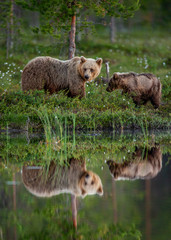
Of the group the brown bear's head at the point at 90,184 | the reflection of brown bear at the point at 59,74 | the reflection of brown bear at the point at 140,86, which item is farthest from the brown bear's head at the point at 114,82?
the brown bear's head at the point at 90,184

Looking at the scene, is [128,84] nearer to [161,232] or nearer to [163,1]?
[161,232]

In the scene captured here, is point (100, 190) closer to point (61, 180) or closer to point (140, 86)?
point (61, 180)

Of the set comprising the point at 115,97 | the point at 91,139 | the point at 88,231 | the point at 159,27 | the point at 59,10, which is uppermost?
the point at 159,27

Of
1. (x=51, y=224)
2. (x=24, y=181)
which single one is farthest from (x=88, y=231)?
(x=24, y=181)

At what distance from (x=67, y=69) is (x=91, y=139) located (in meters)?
2.77

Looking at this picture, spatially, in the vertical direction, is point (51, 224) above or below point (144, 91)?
below

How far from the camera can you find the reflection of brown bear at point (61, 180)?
22.9 ft

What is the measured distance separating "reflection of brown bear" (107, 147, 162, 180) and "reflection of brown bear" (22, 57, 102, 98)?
14.4 ft

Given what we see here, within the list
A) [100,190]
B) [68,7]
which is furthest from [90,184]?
[68,7]

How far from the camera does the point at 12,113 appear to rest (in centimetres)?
1379

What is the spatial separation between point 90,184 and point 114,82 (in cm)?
883

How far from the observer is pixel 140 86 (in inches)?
622

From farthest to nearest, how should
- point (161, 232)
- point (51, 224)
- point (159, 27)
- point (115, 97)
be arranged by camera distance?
point (159, 27), point (115, 97), point (51, 224), point (161, 232)

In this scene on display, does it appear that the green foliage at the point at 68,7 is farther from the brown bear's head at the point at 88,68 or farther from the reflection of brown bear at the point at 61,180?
the reflection of brown bear at the point at 61,180
